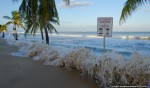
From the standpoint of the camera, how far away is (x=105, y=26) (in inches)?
303

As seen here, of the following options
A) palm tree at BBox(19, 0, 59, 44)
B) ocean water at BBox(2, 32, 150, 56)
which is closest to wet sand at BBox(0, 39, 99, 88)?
ocean water at BBox(2, 32, 150, 56)

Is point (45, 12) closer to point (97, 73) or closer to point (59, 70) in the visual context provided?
point (59, 70)

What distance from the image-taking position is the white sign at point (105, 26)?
25.1 ft

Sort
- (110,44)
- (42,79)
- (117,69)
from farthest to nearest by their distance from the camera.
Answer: (110,44) → (42,79) → (117,69)

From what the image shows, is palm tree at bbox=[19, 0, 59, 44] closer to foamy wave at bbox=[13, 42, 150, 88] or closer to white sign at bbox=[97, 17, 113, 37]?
white sign at bbox=[97, 17, 113, 37]

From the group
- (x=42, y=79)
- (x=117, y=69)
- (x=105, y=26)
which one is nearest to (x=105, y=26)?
(x=105, y=26)

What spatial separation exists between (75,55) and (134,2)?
3.85 meters

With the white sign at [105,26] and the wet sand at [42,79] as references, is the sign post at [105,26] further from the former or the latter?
the wet sand at [42,79]

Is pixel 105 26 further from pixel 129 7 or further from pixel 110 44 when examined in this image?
pixel 110 44

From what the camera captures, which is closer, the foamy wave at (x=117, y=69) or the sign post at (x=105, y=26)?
the foamy wave at (x=117, y=69)

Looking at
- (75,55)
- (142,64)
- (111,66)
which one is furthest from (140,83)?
(75,55)

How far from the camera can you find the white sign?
25.1ft

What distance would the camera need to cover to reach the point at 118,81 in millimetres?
5426

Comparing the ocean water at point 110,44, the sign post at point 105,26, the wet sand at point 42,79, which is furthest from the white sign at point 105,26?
the wet sand at point 42,79
